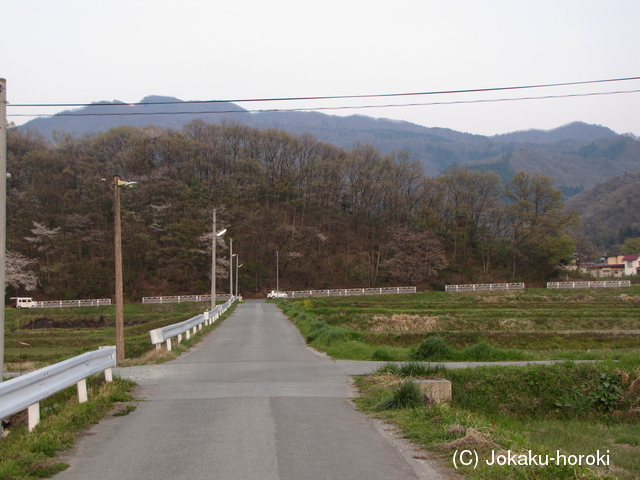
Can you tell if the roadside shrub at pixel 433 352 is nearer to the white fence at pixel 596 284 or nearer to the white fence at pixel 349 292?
the white fence at pixel 349 292

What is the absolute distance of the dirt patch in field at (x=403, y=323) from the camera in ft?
109

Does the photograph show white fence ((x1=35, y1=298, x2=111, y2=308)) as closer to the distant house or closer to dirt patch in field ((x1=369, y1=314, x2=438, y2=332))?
dirt patch in field ((x1=369, y1=314, x2=438, y2=332))

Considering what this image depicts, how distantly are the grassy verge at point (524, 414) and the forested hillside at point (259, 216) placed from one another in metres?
69.1

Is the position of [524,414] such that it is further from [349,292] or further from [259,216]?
[259,216]

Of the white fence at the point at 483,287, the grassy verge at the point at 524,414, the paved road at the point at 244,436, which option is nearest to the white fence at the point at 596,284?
the white fence at the point at 483,287

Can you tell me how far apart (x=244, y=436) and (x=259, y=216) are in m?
84.9

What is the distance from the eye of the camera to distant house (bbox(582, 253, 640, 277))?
10512 centimetres

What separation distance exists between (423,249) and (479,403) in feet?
248

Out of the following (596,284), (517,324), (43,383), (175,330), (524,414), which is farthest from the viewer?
(596,284)

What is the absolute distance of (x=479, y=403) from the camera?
11648 mm

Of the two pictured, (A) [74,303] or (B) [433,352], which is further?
(A) [74,303]

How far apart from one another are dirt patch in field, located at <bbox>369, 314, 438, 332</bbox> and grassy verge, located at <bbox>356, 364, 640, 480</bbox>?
19590 mm

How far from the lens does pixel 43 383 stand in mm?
7828

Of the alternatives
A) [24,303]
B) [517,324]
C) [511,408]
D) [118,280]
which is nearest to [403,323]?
[517,324]
